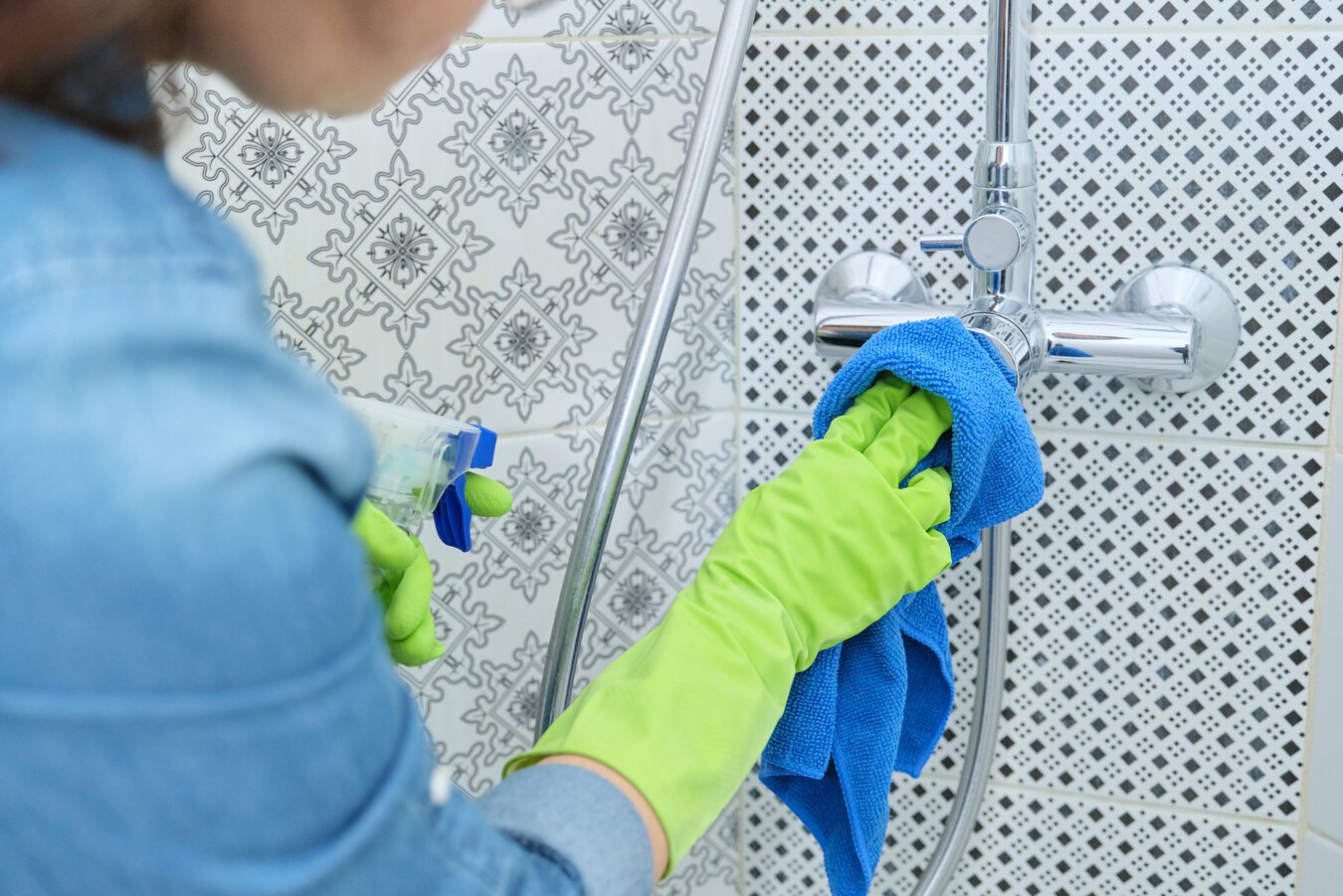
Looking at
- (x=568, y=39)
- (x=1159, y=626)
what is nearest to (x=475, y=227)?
(x=568, y=39)

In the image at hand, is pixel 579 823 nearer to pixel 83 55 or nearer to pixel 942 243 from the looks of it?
pixel 83 55

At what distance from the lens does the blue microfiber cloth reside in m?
0.70

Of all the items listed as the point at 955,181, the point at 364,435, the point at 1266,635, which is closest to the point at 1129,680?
the point at 1266,635

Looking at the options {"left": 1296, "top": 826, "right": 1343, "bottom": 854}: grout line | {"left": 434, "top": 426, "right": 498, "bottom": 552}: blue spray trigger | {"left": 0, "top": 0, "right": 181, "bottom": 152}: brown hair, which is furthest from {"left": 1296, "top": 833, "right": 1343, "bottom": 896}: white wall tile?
{"left": 0, "top": 0, "right": 181, "bottom": 152}: brown hair

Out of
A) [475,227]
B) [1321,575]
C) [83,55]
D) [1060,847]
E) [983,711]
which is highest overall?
[83,55]

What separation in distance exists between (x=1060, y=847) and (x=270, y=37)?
35.1 inches

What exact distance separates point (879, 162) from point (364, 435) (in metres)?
0.67

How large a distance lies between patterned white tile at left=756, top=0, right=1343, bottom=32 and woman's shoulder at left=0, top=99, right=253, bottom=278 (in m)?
0.67

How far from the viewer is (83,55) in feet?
1.14

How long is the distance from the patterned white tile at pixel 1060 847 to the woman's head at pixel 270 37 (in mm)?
793

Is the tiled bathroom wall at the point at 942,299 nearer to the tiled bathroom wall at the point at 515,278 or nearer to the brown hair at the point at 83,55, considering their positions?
the tiled bathroom wall at the point at 515,278

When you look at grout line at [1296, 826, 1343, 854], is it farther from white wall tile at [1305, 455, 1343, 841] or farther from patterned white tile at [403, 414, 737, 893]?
patterned white tile at [403, 414, 737, 893]

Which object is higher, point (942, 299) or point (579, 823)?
point (942, 299)

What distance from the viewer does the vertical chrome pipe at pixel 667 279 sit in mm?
812
